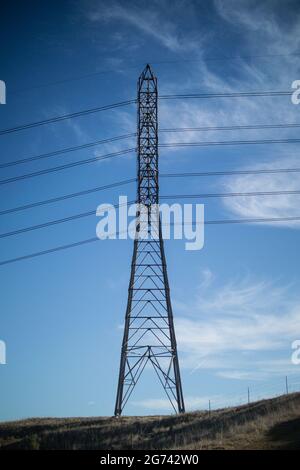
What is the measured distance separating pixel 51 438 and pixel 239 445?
14.0 metres

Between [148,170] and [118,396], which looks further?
[148,170]

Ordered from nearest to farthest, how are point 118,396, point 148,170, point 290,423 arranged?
point 290,423 → point 118,396 → point 148,170

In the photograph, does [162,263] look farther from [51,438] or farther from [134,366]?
[51,438]

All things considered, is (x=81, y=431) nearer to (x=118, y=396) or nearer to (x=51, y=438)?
(x=51, y=438)

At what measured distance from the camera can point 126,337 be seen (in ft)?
120

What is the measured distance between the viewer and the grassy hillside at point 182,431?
21125 mm

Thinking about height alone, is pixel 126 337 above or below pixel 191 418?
above

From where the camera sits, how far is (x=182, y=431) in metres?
27.8

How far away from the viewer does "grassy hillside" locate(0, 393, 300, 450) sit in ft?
69.3

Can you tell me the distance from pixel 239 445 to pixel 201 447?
137cm
